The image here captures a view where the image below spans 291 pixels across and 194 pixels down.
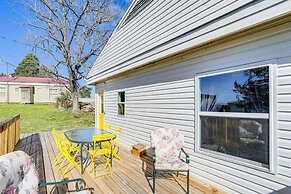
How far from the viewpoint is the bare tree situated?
14891 mm

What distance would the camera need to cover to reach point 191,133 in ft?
12.7

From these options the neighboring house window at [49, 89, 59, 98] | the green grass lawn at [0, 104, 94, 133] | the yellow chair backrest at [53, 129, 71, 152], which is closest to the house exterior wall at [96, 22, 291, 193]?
the yellow chair backrest at [53, 129, 71, 152]

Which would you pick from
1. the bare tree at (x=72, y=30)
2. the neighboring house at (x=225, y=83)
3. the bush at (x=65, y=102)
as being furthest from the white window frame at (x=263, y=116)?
the bush at (x=65, y=102)

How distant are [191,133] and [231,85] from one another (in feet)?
4.33

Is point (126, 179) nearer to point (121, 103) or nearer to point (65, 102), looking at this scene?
point (121, 103)

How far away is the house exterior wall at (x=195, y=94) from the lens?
2461 millimetres

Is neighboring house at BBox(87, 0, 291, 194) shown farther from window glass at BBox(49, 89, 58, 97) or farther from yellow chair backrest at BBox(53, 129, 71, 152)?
window glass at BBox(49, 89, 58, 97)

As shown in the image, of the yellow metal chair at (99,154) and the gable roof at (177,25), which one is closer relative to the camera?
the gable roof at (177,25)

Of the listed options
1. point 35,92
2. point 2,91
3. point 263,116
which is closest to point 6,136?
point 263,116

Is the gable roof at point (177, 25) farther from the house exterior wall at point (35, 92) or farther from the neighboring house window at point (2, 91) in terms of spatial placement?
the neighboring house window at point (2, 91)

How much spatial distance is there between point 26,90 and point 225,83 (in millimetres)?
28556

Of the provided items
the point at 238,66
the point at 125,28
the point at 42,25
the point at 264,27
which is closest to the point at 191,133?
the point at 238,66

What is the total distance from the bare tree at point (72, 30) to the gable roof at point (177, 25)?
1026cm

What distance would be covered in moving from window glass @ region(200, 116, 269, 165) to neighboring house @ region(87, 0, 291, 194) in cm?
1
